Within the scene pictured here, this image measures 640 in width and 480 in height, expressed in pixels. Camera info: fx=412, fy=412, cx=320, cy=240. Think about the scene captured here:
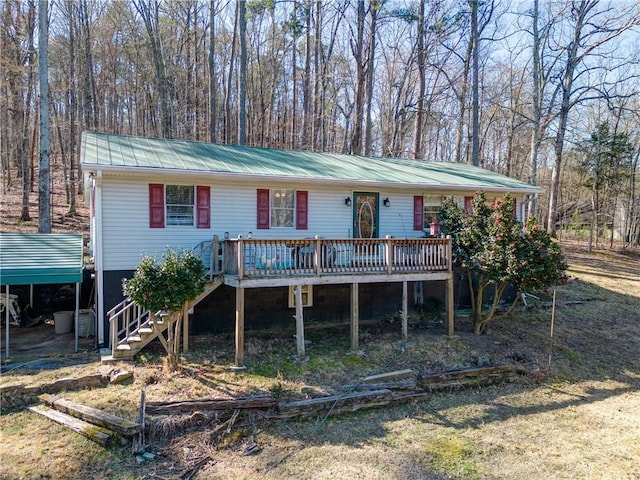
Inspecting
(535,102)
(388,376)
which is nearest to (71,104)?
(388,376)

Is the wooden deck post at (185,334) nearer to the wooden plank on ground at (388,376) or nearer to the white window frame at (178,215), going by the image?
the white window frame at (178,215)

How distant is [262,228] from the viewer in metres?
11.2

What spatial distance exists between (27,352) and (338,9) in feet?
71.3

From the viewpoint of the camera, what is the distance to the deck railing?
9.27m

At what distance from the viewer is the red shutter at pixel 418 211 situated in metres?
13.1

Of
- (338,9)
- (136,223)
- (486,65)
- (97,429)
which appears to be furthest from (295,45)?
(97,429)

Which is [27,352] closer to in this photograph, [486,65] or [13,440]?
[13,440]

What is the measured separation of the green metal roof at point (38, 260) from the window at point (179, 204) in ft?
8.04

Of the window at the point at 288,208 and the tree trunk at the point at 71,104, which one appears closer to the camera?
the window at the point at 288,208

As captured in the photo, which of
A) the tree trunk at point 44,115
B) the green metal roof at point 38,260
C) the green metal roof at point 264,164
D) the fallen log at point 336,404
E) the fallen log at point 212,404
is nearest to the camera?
the fallen log at point 212,404

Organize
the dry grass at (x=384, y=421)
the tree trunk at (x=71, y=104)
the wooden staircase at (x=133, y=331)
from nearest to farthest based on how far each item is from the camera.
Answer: the dry grass at (x=384, y=421) < the wooden staircase at (x=133, y=331) < the tree trunk at (x=71, y=104)

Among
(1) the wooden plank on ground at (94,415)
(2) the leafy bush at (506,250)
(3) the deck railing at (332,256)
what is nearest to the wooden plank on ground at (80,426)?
(1) the wooden plank on ground at (94,415)

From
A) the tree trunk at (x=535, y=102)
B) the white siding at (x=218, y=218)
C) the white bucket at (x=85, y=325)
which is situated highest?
the tree trunk at (x=535, y=102)

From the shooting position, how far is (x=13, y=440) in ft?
20.6
